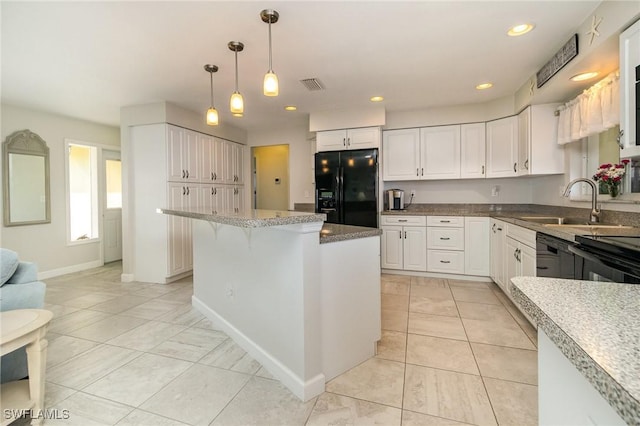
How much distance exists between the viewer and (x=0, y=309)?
1718 millimetres

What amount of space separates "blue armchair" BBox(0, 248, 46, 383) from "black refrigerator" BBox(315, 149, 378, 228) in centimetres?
327

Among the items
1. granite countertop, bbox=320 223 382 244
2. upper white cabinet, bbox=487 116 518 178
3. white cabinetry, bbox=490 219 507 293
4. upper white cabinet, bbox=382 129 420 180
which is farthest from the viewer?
upper white cabinet, bbox=382 129 420 180

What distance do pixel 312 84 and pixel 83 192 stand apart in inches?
174

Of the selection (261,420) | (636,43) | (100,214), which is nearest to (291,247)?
(261,420)

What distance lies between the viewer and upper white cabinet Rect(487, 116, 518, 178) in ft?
12.2

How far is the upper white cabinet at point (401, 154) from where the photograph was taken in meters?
4.35

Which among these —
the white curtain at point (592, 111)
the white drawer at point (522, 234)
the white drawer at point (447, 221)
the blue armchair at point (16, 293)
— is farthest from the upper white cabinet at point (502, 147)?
the blue armchair at point (16, 293)

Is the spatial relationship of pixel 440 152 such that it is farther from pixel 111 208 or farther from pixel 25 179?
pixel 25 179

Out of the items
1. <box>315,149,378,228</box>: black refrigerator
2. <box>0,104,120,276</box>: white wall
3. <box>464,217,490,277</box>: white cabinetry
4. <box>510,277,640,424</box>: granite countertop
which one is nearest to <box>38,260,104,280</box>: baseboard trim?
<box>0,104,120,276</box>: white wall

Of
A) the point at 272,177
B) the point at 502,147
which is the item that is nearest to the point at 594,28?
the point at 502,147

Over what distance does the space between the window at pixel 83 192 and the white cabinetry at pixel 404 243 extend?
16.2 feet

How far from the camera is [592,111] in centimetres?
247

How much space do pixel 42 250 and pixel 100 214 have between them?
1007 millimetres

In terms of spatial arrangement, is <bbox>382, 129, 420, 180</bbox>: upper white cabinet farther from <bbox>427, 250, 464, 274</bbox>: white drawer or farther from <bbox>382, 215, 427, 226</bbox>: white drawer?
<bbox>427, 250, 464, 274</bbox>: white drawer
